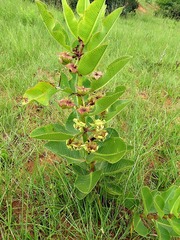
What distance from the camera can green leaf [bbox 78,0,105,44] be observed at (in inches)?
36.6

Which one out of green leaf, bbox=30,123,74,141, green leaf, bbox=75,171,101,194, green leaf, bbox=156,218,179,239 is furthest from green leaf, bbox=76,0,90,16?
green leaf, bbox=156,218,179,239

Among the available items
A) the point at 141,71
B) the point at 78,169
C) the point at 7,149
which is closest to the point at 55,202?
the point at 78,169

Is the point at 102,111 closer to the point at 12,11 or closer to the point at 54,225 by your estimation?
the point at 54,225

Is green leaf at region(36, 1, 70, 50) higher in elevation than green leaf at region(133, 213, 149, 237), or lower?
higher

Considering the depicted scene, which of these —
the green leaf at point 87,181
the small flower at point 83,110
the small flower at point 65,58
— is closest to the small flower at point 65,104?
the small flower at point 83,110

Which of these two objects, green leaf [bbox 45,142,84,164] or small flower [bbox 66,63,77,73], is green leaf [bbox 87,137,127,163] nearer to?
green leaf [bbox 45,142,84,164]

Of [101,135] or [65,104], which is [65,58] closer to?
[65,104]

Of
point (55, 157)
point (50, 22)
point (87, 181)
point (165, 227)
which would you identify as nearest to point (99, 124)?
point (87, 181)

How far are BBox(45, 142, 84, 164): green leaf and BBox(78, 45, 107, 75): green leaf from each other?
0.40 meters

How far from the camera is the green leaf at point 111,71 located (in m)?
1.04

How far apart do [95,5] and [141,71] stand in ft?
8.21

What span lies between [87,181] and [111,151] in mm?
186

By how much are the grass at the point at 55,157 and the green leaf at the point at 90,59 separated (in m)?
0.68

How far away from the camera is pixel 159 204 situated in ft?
3.84
